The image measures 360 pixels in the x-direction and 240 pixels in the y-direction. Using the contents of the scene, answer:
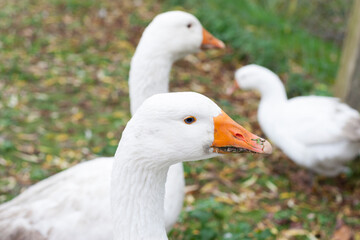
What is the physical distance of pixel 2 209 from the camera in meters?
2.99

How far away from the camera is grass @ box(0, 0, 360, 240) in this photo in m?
4.31

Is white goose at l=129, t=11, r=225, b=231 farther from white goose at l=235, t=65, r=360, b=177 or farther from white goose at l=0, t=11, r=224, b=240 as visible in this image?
white goose at l=235, t=65, r=360, b=177

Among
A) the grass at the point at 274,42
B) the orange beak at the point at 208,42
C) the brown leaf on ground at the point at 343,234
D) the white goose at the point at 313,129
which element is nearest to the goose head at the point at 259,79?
the white goose at the point at 313,129

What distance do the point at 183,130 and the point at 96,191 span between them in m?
1.18

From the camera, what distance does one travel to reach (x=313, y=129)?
4547 mm

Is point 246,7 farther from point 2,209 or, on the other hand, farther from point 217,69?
point 2,209

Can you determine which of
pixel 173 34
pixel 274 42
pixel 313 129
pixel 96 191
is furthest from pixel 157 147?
pixel 274 42

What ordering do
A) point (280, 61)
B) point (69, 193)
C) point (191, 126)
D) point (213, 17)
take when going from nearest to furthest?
point (191, 126) < point (69, 193) < point (280, 61) < point (213, 17)

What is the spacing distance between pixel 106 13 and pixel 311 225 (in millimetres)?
6122

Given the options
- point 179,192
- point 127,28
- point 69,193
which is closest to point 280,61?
point 127,28

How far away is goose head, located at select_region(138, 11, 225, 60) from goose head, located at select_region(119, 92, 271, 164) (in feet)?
3.83

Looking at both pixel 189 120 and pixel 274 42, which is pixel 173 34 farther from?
pixel 274 42

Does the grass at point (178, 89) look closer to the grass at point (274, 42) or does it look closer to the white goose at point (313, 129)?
the grass at point (274, 42)

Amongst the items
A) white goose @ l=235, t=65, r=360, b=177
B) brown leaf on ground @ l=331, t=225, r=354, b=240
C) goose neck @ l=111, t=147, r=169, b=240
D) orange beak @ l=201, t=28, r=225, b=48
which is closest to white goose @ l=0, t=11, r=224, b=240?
orange beak @ l=201, t=28, r=225, b=48
